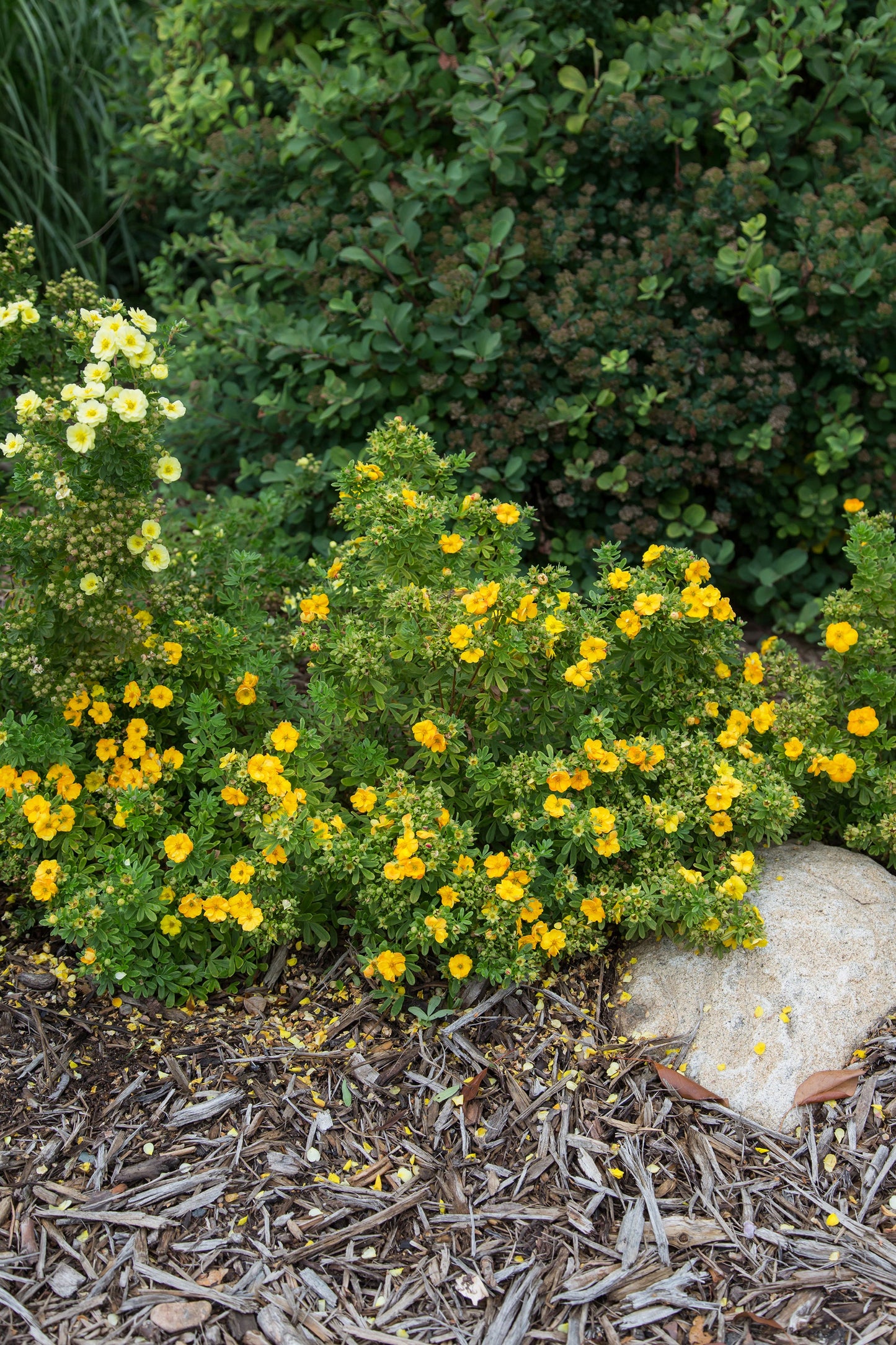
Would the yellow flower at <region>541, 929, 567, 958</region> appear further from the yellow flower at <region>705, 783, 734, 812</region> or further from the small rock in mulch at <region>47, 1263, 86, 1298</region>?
the small rock in mulch at <region>47, 1263, 86, 1298</region>

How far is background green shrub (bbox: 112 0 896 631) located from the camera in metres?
3.59

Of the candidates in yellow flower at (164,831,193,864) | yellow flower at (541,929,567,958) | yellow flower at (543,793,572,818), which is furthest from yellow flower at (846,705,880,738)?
yellow flower at (164,831,193,864)

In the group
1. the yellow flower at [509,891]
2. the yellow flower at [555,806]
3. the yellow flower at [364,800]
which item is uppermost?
the yellow flower at [364,800]

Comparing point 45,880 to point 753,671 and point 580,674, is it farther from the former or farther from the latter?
point 753,671

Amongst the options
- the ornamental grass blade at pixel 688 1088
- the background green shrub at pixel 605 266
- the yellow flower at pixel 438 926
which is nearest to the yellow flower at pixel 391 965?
the yellow flower at pixel 438 926

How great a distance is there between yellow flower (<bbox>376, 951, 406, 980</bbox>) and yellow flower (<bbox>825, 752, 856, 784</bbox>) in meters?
1.14

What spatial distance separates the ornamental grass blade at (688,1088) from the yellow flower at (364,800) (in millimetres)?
852

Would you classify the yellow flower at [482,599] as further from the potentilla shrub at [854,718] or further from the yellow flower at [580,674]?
the potentilla shrub at [854,718]

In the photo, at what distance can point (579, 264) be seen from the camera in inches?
150

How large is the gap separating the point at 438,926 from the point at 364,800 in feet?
1.09

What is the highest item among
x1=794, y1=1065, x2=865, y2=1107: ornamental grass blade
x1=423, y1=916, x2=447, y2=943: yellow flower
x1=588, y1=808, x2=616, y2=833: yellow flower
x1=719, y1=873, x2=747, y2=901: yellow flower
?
x1=588, y1=808, x2=616, y2=833: yellow flower

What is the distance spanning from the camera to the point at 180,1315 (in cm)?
191

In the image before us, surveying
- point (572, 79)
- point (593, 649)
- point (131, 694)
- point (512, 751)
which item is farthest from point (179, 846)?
point (572, 79)

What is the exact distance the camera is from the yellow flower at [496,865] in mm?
2410
